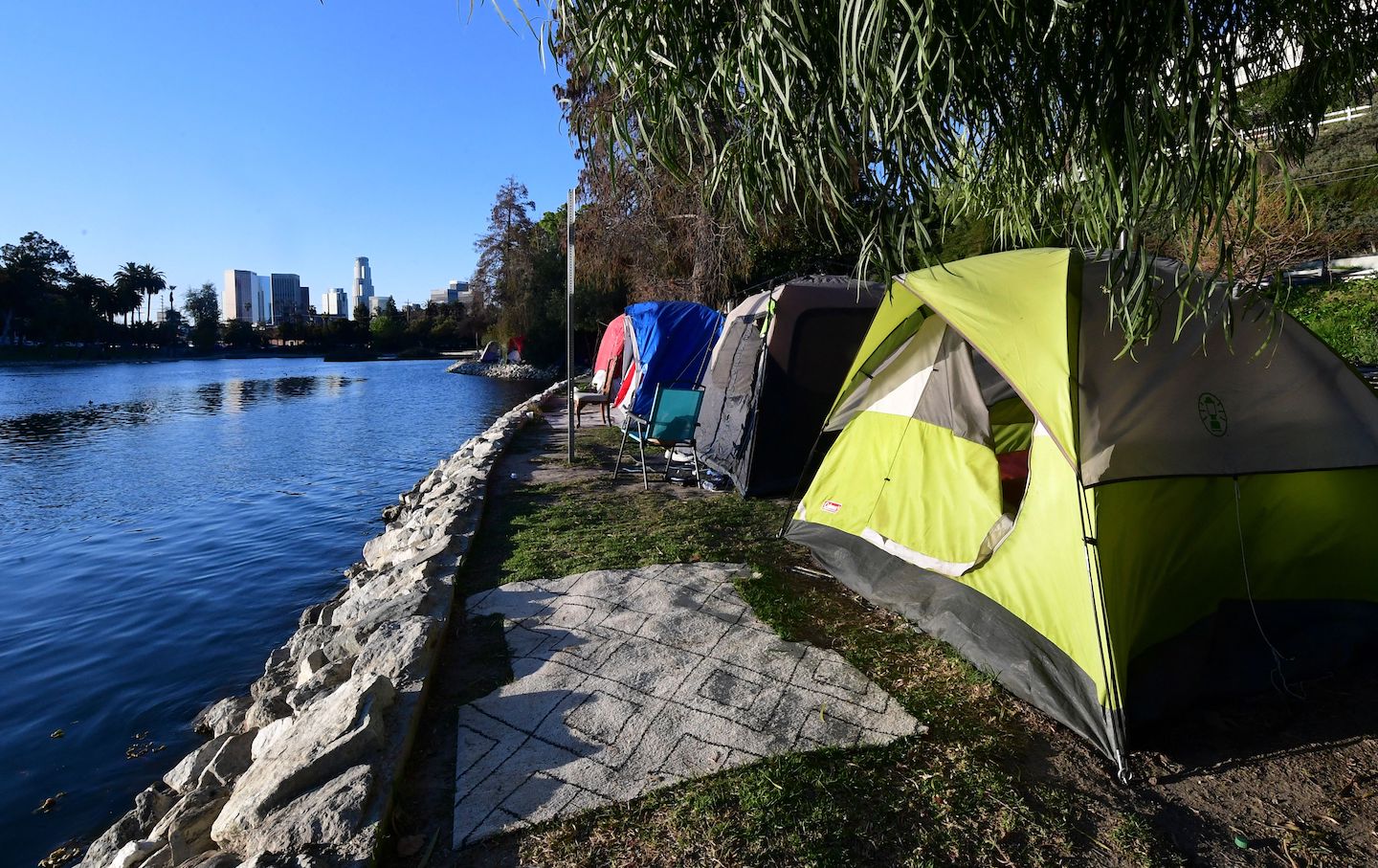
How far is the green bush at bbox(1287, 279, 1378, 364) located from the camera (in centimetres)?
1142

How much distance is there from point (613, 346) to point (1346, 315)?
11.6m

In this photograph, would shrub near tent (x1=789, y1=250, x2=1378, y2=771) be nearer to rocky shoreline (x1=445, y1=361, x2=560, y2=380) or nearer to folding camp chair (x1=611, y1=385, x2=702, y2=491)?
folding camp chair (x1=611, y1=385, x2=702, y2=491)

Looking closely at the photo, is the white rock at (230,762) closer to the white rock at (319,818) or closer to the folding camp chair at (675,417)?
the white rock at (319,818)

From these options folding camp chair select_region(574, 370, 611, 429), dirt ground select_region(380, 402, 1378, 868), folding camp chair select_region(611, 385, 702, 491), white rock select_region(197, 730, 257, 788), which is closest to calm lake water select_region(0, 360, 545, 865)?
white rock select_region(197, 730, 257, 788)

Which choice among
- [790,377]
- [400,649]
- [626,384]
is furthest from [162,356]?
[400,649]

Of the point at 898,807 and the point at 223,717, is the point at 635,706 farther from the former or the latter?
the point at 223,717

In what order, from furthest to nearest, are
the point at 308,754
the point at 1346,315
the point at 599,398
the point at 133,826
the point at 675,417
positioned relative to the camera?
the point at 599,398 < the point at 1346,315 < the point at 675,417 < the point at 133,826 < the point at 308,754

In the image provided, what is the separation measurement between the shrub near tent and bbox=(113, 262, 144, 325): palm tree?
88016 millimetres

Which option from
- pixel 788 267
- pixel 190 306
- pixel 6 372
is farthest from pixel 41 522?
pixel 190 306

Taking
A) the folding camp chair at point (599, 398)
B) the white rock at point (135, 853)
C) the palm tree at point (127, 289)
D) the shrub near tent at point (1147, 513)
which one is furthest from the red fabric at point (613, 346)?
the palm tree at point (127, 289)

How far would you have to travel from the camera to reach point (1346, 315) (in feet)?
39.8

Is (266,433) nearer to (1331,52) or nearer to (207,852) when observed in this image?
(207,852)

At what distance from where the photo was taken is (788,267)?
66.5 feet

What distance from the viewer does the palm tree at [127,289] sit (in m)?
74.7
